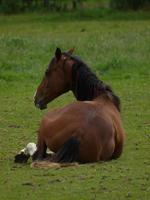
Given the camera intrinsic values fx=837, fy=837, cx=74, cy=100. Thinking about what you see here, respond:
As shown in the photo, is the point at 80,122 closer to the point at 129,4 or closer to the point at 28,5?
the point at 129,4

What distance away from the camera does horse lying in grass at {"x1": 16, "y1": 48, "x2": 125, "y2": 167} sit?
8422 mm

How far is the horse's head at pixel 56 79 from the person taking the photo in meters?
9.38

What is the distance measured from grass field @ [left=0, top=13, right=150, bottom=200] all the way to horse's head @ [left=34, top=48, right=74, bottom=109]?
2.32 feet

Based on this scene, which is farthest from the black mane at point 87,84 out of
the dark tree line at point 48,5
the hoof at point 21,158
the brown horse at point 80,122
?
the dark tree line at point 48,5

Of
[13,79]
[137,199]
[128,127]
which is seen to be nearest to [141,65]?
[13,79]

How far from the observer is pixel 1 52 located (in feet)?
62.7

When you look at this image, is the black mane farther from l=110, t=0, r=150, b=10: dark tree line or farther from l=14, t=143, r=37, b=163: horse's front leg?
l=110, t=0, r=150, b=10: dark tree line

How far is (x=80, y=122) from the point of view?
852 centimetres

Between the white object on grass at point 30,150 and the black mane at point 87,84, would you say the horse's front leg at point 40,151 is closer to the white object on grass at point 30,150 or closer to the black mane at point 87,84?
the white object on grass at point 30,150

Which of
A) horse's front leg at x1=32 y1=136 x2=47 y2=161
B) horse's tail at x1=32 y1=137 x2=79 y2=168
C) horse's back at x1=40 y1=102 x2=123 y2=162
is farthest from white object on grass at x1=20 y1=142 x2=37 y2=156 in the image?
horse's tail at x1=32 y1=137 x2=79 y2=168

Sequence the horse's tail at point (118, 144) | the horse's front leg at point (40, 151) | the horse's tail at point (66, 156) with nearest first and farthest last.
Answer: the horse's tail at point (66, 156)
the horse's front leg at point (40, 151)
the horse's tail at point (118, 144)

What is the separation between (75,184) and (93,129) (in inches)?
39.9

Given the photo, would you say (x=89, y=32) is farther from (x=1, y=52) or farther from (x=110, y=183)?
(x=110, y=183)

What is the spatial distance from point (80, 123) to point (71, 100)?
5.73m
